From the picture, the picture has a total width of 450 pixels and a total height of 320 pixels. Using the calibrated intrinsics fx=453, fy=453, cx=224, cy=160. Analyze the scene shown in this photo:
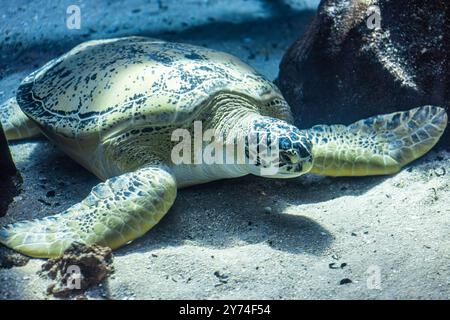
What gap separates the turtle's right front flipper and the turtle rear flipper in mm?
1890

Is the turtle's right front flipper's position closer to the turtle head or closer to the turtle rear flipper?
the turtle head

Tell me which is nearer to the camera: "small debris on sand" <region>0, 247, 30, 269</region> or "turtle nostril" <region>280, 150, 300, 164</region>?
"small debris on sand" <region>0, 247, 30, 269</region>

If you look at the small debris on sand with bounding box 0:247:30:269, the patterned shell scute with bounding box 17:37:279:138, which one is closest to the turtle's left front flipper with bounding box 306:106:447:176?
the patterned shell scute with bounding box 17:37:279:138

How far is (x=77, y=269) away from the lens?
8.46ft

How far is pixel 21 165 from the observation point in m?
4.13

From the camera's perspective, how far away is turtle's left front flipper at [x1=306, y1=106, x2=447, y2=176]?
12.1 feet

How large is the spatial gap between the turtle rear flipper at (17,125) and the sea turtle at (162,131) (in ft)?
1.30

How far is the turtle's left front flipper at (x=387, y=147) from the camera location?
369cm

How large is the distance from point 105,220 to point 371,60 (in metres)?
2.61
